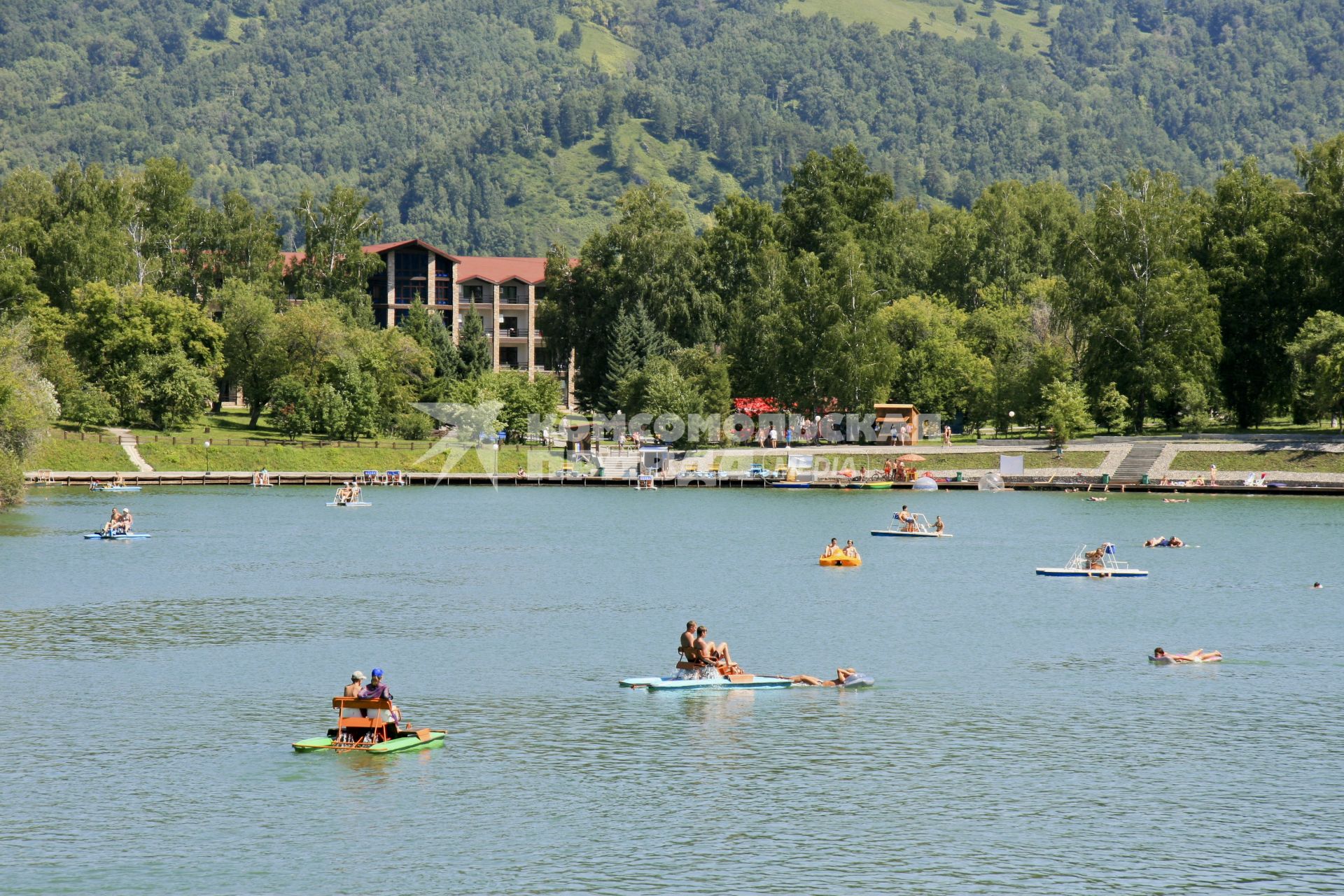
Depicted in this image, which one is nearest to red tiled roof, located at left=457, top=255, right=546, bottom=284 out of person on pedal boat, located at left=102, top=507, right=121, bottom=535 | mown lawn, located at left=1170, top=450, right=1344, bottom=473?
mown lawn, located at left=1170, top=450, right=1344, bottom=473

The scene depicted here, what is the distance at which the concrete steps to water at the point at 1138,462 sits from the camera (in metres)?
122

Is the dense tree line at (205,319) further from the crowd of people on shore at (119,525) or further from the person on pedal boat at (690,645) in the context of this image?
the person on pedal boat at (690,645)

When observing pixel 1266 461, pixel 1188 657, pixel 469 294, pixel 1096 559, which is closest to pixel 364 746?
pixel 1188 657

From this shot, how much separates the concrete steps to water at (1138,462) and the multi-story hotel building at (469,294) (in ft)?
253

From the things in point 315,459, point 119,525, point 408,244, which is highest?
point 408,244

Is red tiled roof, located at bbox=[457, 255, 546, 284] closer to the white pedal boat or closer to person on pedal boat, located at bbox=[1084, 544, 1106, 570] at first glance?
the white pedal boat

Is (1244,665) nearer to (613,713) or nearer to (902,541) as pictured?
(613,713)

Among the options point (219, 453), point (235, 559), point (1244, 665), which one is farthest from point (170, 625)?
point (219, 453)

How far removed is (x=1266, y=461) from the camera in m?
120

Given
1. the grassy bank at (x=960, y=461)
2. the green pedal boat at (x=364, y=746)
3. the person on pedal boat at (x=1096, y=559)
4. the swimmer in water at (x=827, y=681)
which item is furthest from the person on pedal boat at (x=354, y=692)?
the grassy bank at (x=960, y=461)

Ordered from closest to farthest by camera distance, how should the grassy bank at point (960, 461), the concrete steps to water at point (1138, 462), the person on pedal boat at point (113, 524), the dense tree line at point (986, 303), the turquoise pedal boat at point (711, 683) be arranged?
1. the turquoise pedal boat at point (711, 683)
2. the person on pedal boat at point (113, 524)
3. the concrete steps to water at point (1138, 462)
4. the grassy bank at point (960, 461)
5. the dense tree line at point (986, 303)

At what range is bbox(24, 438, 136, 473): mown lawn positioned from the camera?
121 metres

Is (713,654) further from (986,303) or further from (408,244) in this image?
(408,244)

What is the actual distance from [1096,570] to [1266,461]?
58.4 m
